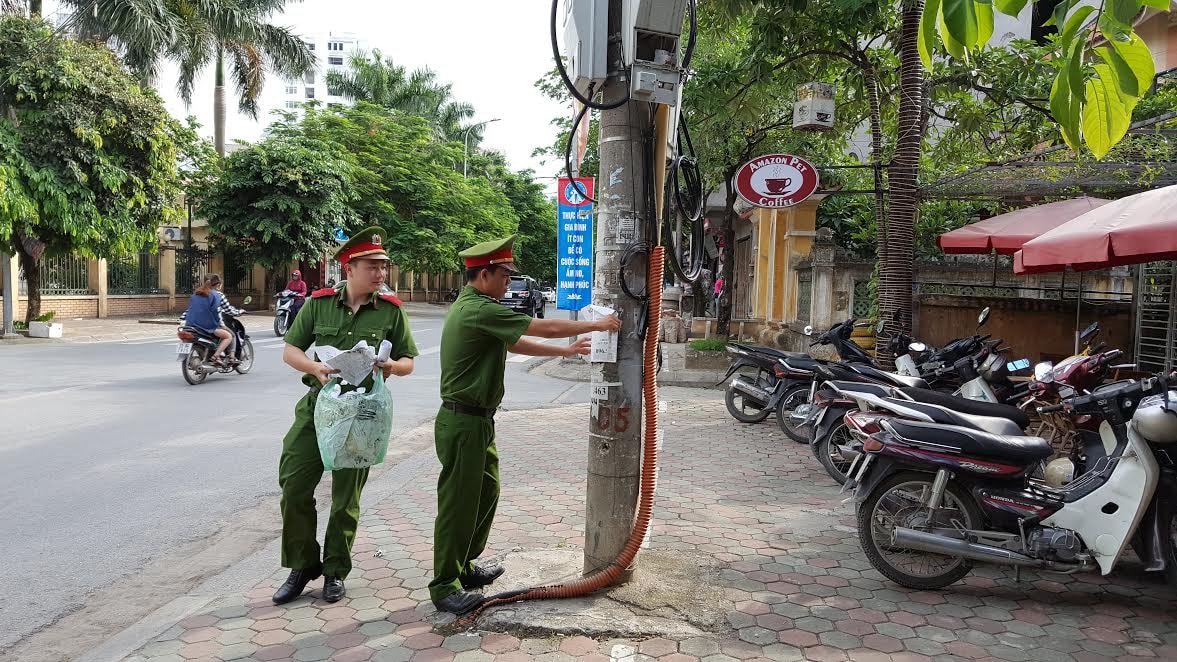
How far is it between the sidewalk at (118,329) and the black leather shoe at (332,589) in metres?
15.1

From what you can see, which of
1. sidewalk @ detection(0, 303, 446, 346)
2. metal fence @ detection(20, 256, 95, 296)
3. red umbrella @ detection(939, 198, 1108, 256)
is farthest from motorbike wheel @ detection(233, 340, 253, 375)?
metal fence @ detection(20, 256, 95, 296)

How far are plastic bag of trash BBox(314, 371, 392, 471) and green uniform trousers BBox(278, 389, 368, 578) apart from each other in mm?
62

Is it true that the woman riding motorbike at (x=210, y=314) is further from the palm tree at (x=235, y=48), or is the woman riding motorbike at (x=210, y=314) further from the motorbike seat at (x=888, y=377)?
the palm tree at (x=235, y=48)

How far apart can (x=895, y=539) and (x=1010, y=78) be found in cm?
739

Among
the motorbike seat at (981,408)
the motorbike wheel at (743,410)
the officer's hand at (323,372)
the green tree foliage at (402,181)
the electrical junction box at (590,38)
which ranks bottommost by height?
the motorbike wheel at (743,410)

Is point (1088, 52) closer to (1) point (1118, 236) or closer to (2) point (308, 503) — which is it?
(2) point (308, 503)

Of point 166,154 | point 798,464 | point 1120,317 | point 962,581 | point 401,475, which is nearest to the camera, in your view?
point 962,581

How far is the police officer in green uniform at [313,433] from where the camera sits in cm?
375

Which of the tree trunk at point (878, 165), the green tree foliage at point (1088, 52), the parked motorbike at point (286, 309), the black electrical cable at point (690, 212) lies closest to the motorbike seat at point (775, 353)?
the tree trunk at point (878, 165)

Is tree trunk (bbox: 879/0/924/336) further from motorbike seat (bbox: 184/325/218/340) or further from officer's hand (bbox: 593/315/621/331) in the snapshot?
motorbike seat (bbox: 184/325/218/340)

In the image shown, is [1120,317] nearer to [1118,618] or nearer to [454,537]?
[1118,618]

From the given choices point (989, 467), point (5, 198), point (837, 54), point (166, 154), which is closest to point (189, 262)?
point (166, 154)

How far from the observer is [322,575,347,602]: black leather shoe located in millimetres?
3795

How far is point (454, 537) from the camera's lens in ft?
11.8
